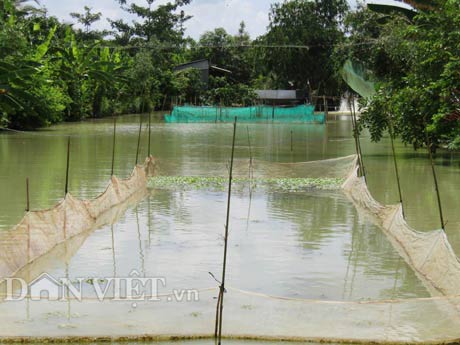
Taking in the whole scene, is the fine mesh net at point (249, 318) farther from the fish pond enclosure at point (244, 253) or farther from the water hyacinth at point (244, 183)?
the water hyacinth at point (244, 183)

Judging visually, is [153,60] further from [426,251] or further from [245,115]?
[426,251]

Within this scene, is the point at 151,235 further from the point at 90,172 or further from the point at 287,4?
the point at 287,4

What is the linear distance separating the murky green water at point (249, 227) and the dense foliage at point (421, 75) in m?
1.24

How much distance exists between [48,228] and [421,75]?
1241 centimetres

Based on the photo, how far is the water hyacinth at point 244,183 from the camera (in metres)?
17.5

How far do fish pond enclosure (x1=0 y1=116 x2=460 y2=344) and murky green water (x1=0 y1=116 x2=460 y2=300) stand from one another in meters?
0.03

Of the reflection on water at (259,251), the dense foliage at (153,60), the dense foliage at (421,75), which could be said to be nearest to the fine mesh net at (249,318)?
the reflection on water at (259,251)

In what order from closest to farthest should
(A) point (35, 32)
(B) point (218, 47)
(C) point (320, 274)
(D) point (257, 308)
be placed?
(D) point (257, 308) → (C) point (320, 274) → (A) point (35, 32) → (B) point (218, 47)

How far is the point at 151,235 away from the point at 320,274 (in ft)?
11.1

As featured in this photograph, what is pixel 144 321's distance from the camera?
23.4 ft

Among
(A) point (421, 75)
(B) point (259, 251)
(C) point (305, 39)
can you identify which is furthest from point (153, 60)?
(B) point (259, 251)

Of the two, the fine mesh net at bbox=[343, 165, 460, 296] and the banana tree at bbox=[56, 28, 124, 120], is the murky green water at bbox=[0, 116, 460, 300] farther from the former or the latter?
the banana tree at bbox=[56, 28, 124, 120]

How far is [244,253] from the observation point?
10797 mm

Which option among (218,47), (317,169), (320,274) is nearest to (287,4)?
(218,47)
